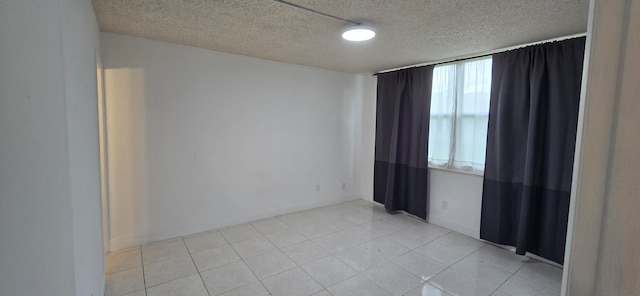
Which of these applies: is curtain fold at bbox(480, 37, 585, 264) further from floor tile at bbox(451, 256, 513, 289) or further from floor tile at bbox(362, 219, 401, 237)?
floor tile at bbox(362, 219, 401, 237)

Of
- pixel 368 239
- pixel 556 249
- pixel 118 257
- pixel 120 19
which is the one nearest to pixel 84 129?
pixel 120 19

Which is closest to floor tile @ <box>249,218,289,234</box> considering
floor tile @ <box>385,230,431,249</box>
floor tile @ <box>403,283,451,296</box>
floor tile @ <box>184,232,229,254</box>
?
floor tile @ <box>184,232,229,254</box>

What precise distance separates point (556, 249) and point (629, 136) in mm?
3210

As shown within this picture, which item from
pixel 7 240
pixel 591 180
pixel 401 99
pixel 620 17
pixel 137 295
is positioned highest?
pixel 401 99

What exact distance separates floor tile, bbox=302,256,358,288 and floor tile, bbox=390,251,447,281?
547mm

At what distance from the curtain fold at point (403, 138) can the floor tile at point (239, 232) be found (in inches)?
82.5

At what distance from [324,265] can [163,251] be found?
68.8 inches

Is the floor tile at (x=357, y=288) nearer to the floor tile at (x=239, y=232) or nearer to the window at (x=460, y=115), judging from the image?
the floor tile at (x=239, y=232)

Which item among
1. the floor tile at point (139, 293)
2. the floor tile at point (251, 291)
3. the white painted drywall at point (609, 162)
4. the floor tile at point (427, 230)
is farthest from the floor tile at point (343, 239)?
the white painted drywall at point (609, 162)

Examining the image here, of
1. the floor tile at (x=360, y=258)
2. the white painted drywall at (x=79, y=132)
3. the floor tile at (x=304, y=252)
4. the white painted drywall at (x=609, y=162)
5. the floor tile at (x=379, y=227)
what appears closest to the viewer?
the white painted drywall at (x=609, y=162)

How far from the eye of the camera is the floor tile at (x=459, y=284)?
231 cm

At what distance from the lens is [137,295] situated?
7.14ft

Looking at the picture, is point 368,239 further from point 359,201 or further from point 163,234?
point 163,234

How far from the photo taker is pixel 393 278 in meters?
2.48
